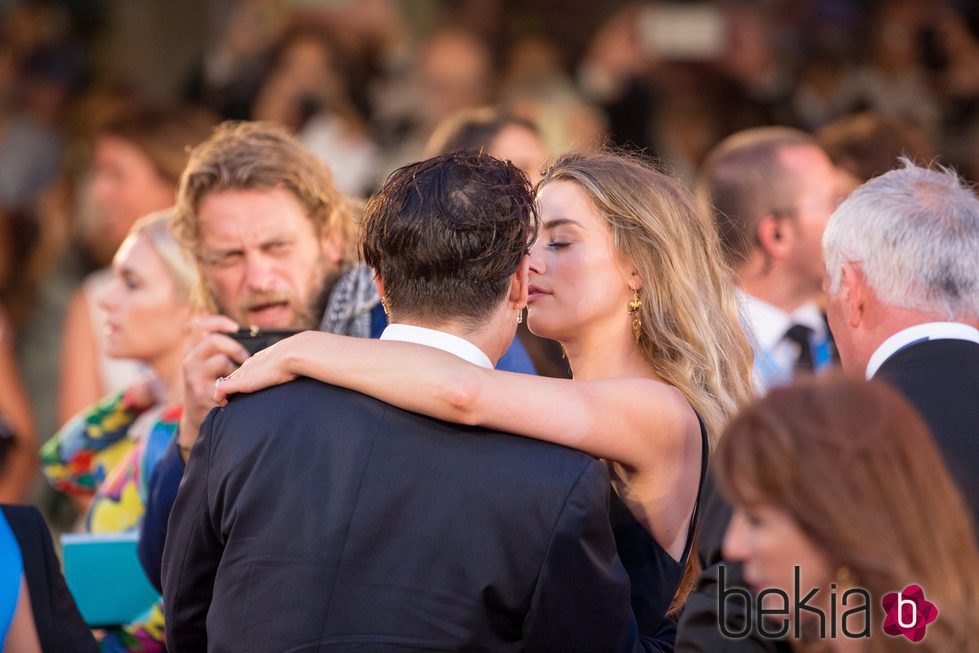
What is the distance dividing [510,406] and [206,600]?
676 millimetres

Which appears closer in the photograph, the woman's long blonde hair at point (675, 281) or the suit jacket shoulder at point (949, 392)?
the suit jacket shoulder at point (949, 392)

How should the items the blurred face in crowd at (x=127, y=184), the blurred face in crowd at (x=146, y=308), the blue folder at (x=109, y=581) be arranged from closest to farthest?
the blue folder at (x=109, y=581)
the blurred face in crowd at (x=146, y=308)
the blurred face in crowd at (x=127, y=184)

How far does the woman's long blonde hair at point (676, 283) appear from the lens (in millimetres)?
2818

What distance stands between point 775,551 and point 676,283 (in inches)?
46.7

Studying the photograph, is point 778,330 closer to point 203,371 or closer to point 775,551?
point 203,371

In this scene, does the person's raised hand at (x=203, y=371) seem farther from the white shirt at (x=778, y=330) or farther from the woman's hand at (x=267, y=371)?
the white shirt at (x=778, y=330)

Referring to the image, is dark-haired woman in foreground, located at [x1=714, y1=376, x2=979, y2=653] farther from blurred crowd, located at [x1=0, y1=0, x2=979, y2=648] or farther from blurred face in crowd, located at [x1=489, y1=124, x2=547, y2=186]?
blurred face in crowd, located at [x1=489, y1=124, x2=547, y2=186]

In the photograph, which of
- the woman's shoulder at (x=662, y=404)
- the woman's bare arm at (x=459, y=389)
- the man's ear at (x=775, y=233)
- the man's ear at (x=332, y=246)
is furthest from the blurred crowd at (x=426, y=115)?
the woman's bare arm at (x=459, y=389)

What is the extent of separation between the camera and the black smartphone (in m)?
2.96

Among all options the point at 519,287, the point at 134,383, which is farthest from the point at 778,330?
the point at 519,287

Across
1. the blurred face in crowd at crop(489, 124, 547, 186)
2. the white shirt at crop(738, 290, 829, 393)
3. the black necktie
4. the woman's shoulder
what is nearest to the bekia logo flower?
A: the woman's shoulder

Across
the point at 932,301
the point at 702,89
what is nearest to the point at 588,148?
the point at 932,301
